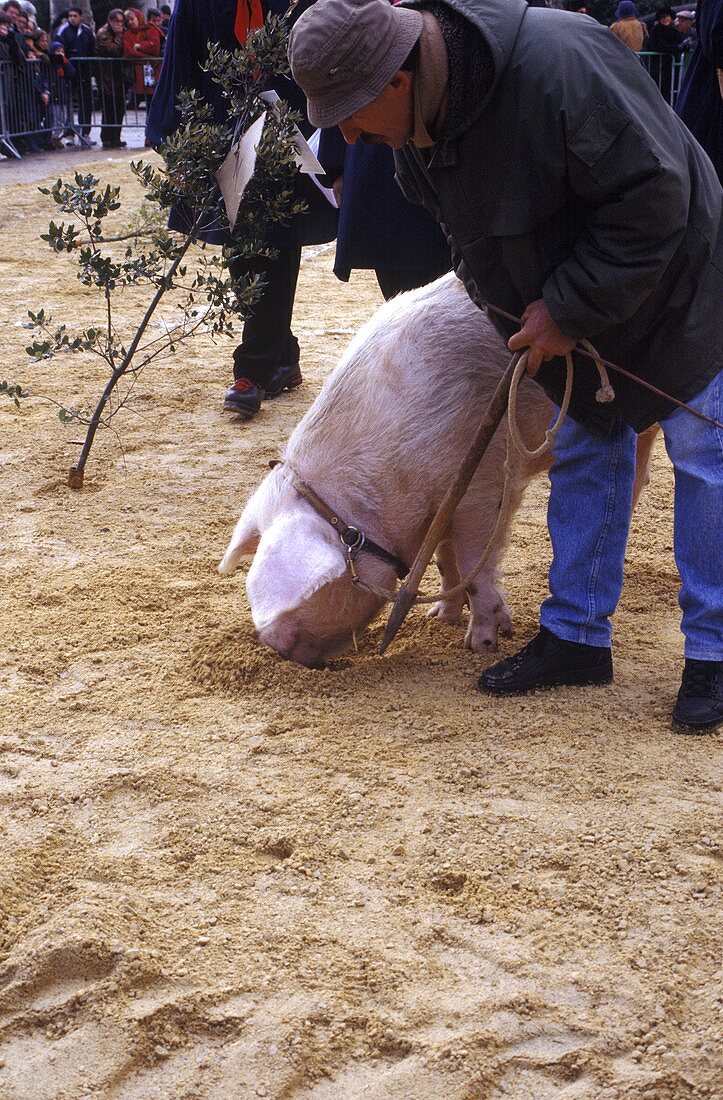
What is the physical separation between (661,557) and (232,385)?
10.4 feet

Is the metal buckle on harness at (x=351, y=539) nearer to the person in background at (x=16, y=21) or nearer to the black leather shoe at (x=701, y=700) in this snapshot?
the black leather shoe at (x=701, y=700)

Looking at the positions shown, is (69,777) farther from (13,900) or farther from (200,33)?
(200,33)

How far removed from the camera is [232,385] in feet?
22.7

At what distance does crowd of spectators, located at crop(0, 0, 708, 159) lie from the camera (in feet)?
57.0

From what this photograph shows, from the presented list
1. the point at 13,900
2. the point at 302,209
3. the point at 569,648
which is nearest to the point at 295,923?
the point at 13,900

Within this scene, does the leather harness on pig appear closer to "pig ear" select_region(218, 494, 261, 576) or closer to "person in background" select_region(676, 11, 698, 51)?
"pig ear" select_region(218, 494, 261, 576)

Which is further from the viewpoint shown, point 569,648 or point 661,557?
point 661,557

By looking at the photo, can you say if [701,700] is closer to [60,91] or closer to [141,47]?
[60,91]

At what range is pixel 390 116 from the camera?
2.80 m

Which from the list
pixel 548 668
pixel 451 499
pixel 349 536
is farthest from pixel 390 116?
pixel 548 668

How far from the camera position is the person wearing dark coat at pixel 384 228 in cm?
473

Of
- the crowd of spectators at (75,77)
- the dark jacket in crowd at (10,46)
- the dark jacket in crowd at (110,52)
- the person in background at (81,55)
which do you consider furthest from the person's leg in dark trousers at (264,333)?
the dark jacket in crowd at (110,52)

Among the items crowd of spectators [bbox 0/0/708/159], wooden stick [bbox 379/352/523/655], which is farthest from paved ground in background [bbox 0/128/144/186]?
wooden stick [bbox 379/352/523/655]

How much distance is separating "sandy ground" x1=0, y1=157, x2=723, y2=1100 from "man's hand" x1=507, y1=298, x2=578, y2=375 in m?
1.07
